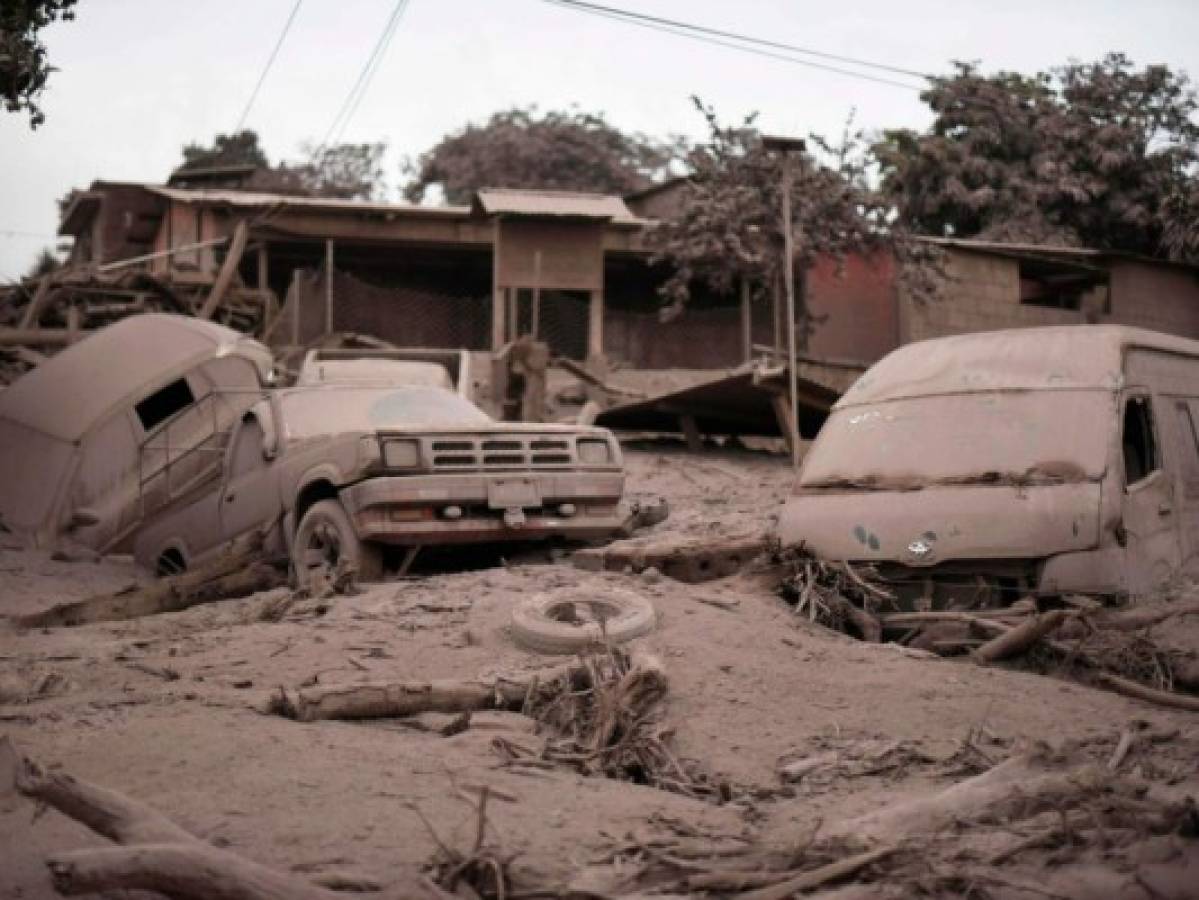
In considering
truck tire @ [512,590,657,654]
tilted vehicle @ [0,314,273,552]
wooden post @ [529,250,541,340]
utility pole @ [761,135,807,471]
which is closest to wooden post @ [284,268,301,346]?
wooden post @ [529,250,541,340]

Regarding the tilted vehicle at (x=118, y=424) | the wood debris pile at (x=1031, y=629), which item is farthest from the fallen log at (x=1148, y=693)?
the tilted vehicle at (x=118, y=424)

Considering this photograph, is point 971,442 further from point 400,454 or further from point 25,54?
point 25,54

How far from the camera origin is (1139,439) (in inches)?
336

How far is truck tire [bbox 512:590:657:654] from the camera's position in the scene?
23.8ft

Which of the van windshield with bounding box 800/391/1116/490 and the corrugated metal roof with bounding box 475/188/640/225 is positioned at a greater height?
the corrugated metal roof with bounding box 475/188/640/225

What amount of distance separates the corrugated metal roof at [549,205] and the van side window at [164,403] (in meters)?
10.4

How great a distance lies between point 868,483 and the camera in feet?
27.8

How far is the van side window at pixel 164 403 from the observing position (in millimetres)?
14914

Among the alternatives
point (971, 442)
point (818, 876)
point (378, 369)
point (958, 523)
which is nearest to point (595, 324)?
point (378, 369)

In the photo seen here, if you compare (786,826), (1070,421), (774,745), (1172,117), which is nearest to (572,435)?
(1070,421)

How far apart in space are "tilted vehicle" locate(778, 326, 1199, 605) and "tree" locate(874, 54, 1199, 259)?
2223cm

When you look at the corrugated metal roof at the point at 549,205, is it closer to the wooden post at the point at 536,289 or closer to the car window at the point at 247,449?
the wooden post at the point at 536,289

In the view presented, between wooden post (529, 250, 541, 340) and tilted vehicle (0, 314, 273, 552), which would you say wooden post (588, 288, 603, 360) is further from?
A: tilted vehicle (0, 314, 273, 552)

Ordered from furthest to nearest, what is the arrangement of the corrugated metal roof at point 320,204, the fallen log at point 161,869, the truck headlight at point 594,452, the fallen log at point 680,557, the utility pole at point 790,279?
the corrugated metal roof at point 320,204 → the utility pole at point 790,279 → the truck headlight at point 594,452 → the fallen log at point 680,557 → the fallen log at point 161,869
